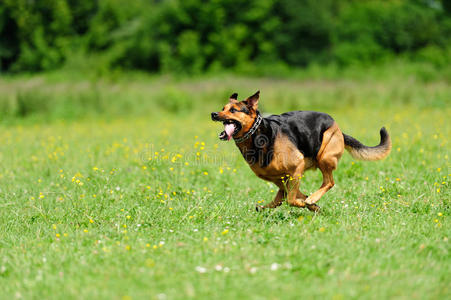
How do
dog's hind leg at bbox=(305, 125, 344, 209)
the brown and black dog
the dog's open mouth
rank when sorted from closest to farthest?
1. the dog's open mouth
2. the brown and black dog
3. dog's hind leg at bbox=(305, 125, 344, 209)

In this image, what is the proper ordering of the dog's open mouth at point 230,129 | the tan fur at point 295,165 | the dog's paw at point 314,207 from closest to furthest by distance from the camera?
the dog's open mouth at point 230,129, the tan fur at point 295,165, the dog's paw at point 314,207

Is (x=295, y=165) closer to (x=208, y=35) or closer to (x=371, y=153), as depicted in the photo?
(x=371, y=153)

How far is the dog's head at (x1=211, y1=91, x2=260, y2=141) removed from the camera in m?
4.69

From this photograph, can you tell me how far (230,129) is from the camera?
186 inches

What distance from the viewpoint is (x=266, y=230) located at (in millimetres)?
4555

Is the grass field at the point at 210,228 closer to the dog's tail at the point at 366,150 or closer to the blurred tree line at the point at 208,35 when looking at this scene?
the dog's tail at the point at 366,150

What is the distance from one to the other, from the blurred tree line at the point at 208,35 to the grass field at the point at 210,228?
2357cm

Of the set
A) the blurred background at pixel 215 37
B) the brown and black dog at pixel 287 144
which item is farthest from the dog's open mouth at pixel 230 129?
the blurred background at pixel 215 37

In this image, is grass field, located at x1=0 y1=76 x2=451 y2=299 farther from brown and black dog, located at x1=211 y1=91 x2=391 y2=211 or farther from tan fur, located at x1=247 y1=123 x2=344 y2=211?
brown and black dog, located at x1=211 y1=91 x2=391 y2=211

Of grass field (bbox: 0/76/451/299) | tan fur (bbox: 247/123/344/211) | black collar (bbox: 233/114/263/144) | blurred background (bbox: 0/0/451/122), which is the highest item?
blurred background (bbox: 0/0/451/122)

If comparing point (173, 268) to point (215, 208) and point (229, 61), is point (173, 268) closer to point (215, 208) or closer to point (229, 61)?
point (215, 208)

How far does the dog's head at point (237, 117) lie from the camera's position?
4.69 meters

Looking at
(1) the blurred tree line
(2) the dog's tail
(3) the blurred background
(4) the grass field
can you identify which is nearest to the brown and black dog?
(2) the dog's tail

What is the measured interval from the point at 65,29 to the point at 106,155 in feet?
92.3
